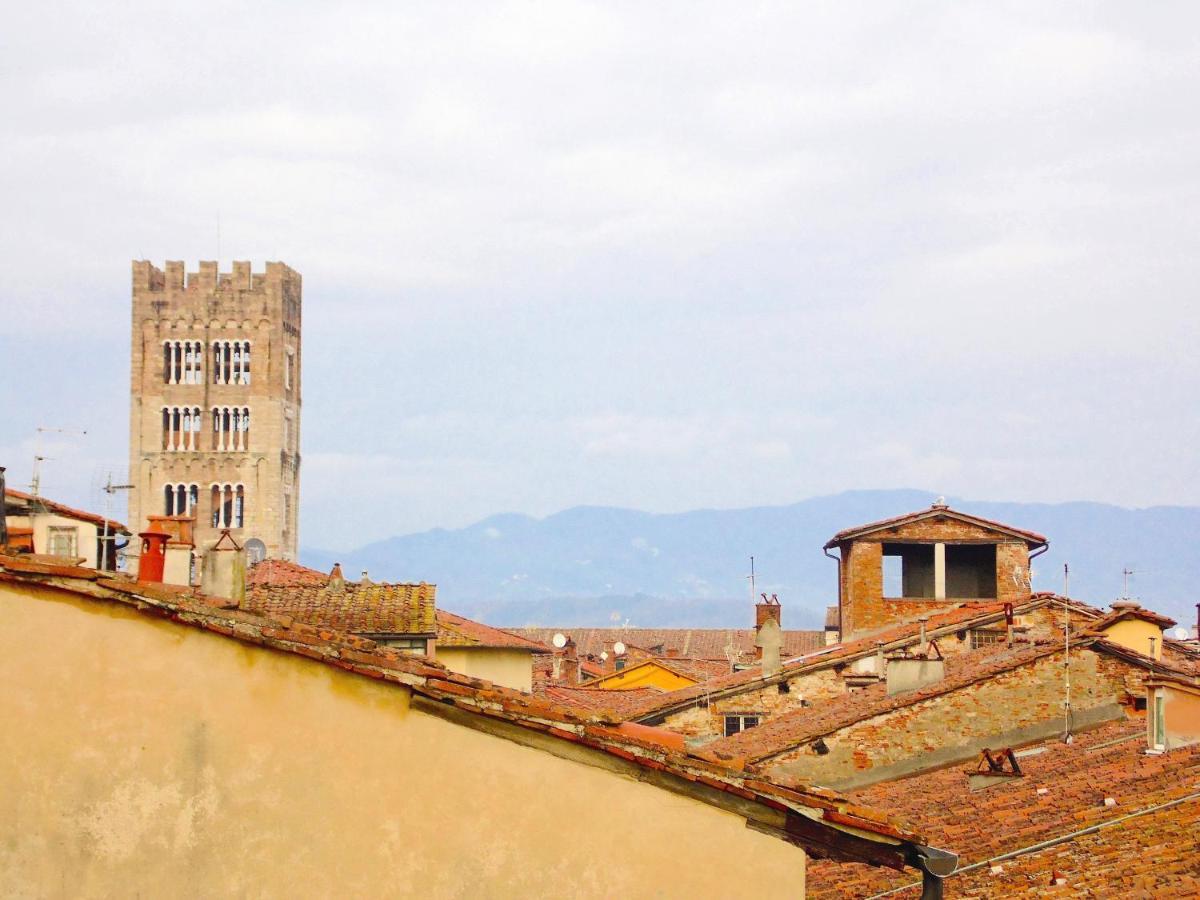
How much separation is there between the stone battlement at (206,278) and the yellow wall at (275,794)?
448 ft

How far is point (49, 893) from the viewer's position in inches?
383

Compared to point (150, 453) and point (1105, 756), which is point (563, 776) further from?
point (150, 453)

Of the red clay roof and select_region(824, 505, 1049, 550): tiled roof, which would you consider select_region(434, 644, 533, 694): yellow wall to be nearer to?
select_region(824, 505, 1049, 550): tiled roof

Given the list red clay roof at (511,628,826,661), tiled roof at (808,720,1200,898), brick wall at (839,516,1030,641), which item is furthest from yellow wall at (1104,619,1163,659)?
red clay roof at (511,628,826,661)

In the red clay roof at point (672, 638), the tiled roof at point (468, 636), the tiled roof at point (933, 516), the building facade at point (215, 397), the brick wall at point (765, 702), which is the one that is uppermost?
the building facade at point (215, 397)

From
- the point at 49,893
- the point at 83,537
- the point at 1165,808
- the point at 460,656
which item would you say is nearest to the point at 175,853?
the point at 49,893

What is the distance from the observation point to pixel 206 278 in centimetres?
14412

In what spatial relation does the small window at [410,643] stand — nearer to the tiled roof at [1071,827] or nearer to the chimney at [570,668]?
the tiled roof at [1071,827]

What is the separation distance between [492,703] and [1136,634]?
981 inches

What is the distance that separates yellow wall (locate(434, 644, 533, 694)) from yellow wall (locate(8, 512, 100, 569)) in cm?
662

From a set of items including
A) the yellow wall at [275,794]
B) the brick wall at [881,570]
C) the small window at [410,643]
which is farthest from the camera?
A: the brick wall at [881,570]

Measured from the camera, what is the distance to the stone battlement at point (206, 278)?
14362 cm

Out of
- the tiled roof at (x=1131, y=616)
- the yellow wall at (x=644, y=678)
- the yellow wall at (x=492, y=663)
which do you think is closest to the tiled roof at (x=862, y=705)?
the tiled roof at (x=1131, y=616)

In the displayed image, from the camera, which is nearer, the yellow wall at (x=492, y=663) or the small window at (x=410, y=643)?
the small window at (x=410, y=643)
